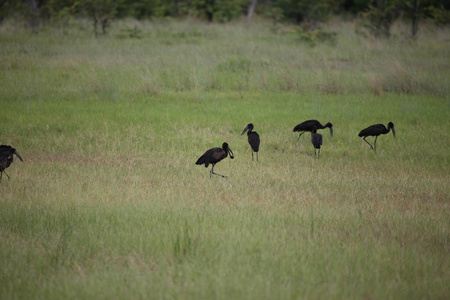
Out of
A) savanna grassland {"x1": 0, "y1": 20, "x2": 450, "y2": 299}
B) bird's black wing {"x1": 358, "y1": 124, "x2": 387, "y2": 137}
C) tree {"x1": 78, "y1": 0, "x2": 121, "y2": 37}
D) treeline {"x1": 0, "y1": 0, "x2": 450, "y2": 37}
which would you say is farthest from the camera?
tree {"x1": 78, "y1": 0, "x2": 121, "y2": 37}

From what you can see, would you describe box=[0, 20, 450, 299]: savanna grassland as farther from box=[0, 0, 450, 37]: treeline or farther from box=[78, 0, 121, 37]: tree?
box=[78, 0, 121, 37]: tree

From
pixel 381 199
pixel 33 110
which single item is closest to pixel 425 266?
pixel 381 199

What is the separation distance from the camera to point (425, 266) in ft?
13.5

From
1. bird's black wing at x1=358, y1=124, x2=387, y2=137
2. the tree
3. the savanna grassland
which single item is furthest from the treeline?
bird's black wing at x1=358, y1=124, x2=387, y2=137

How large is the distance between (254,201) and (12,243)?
2.65 meters

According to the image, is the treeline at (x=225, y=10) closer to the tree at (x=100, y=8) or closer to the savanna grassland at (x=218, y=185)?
the tree at (x=100, y=8)

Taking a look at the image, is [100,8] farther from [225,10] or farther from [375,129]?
[375,129]

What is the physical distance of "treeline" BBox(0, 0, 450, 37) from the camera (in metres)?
24.2

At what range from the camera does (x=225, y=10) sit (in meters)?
37.0

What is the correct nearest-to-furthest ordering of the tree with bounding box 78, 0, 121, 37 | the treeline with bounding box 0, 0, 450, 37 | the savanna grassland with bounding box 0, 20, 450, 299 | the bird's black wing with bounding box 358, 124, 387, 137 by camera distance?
the savanna grassland with bounding box 0, 20, 450, 299
the bird's black wing with bounding box 358, 124, 387, 137
the treeline with bounding box 0, 0, 450, 37
the tree with bounding box 78, 0, 121, 37

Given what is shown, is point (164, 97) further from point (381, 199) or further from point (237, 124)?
point (381, 199)

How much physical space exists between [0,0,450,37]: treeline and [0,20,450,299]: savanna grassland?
9.52 metres

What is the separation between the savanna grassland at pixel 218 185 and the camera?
3951 millimetres

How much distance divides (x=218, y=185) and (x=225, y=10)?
32491 millimetres
